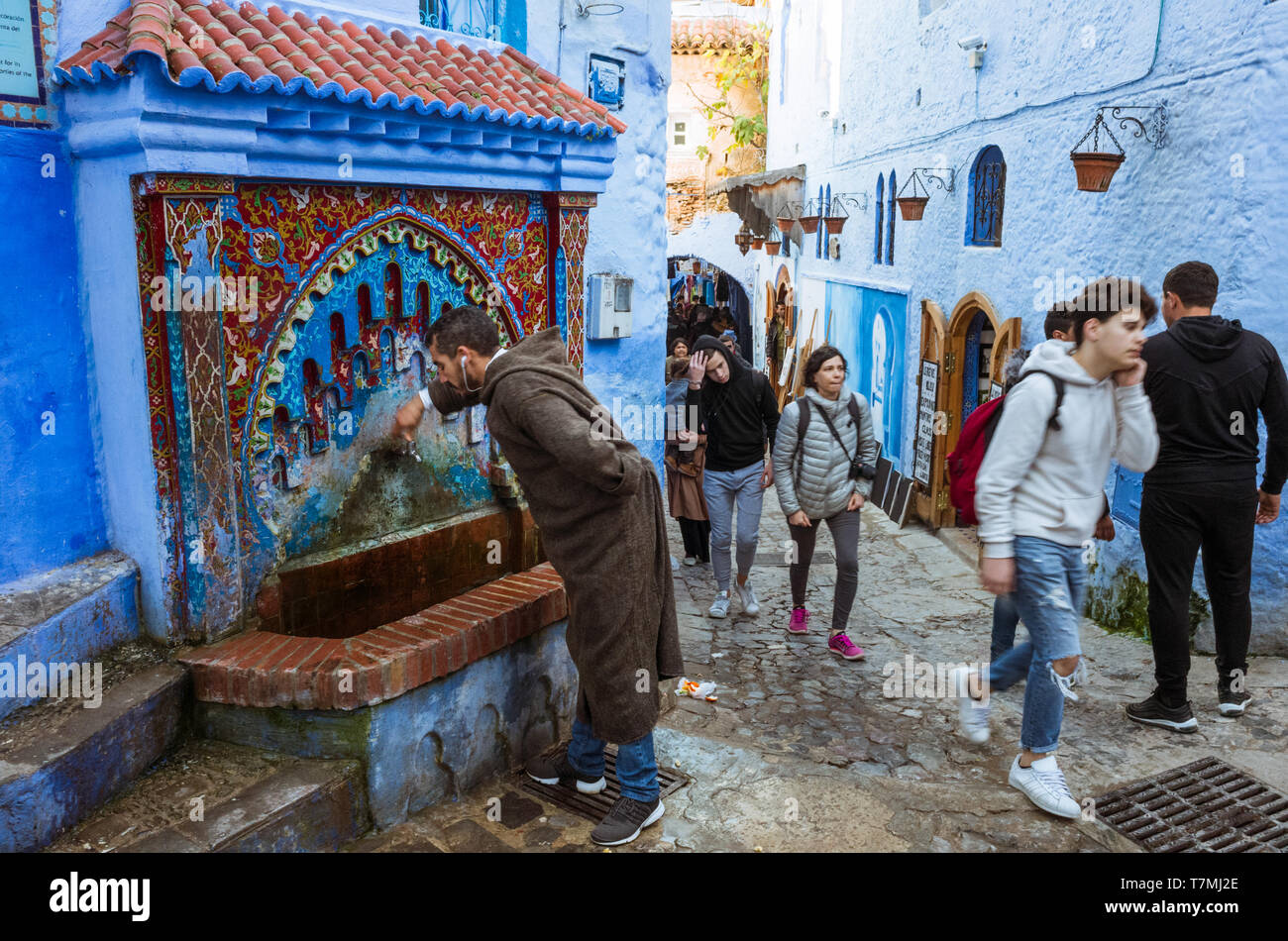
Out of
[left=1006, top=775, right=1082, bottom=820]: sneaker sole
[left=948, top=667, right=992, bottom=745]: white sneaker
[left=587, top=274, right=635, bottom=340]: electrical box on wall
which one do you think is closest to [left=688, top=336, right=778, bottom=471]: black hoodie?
[left=587, top=274, right=635, bottom=340]: electrical box on wall

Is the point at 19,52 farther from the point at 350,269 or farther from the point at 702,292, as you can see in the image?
the point at 702,292

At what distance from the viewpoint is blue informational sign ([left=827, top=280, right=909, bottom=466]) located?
11.2m

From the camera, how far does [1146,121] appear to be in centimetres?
633

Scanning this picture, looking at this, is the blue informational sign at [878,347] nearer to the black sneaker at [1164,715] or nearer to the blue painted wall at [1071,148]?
the blue painted wall at [1071,148]

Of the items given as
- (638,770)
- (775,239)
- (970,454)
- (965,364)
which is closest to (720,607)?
(970,454)

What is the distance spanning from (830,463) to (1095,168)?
2.68m

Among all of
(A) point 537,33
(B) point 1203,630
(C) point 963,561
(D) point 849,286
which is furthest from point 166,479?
(D) point 849,286

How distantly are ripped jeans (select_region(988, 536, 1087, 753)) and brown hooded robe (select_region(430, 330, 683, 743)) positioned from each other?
1.30m

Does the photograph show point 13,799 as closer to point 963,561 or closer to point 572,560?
point 572,560

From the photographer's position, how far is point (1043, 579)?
3.57 m

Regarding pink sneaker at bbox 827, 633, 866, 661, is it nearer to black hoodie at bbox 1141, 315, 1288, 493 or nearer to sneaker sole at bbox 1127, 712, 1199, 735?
sneaker sole at bbox 1127, 712, 1199, 735

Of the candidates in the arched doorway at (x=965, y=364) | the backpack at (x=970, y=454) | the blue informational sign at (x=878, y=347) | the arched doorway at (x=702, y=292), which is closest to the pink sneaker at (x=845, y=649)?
the backpack at (x=970, y=454)

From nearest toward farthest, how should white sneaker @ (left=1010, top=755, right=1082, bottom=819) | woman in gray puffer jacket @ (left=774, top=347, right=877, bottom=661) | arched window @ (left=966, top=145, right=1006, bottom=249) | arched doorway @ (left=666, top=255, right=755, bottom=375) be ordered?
white sneaker @ (left=1010, top=755, right=1082, bottom=819) → woman in gray puffer jacket @ (left=774, top=347, right=877, bottom=661) → arched window @ (left=966, top=145, right=1006, bottom=249) → arched doorway @ (left=666, top=255, right=755, bottom=375)
